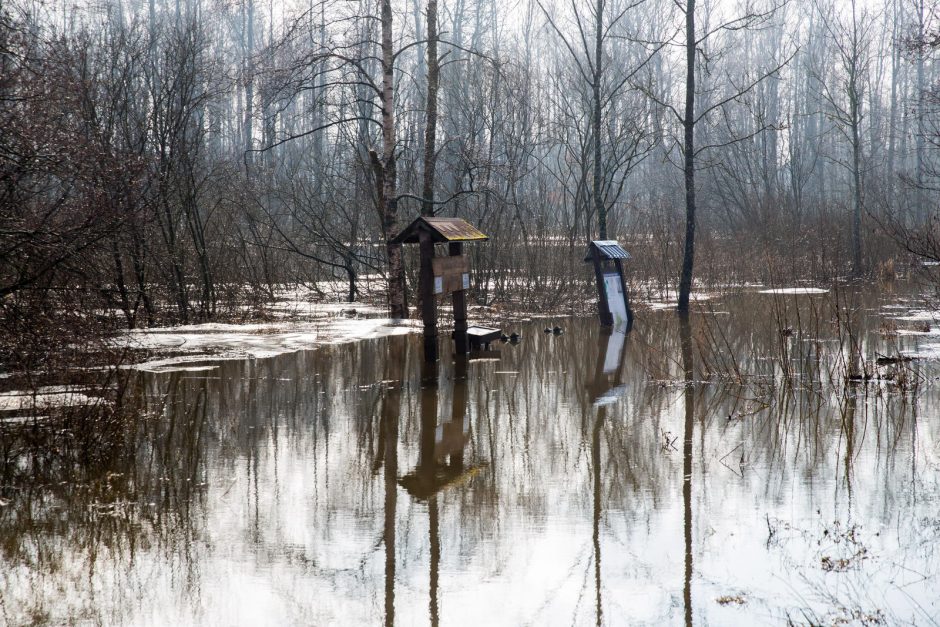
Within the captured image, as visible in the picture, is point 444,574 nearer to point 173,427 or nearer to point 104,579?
point 104,579

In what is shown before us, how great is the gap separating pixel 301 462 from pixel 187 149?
1110cm

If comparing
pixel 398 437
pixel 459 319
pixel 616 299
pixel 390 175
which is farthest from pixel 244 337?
pixel 398 437

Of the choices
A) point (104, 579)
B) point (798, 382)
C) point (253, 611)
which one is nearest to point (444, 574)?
point (253, 611)

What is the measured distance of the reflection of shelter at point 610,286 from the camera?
50.7ft

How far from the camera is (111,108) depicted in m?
15.4

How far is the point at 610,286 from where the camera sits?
624 inches

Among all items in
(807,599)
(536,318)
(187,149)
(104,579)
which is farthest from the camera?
(536,318)

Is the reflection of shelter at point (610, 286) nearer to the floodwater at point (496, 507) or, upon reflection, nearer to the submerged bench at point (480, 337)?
the submerged bench at point (480, 337)

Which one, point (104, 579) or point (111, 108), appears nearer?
point (104, 579)

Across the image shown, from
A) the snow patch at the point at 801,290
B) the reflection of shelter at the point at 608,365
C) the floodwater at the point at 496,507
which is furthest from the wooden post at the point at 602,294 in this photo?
the snow patch at the point at 801,290

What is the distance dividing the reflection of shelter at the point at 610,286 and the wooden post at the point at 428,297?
15.0 ft

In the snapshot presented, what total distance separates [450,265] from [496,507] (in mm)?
6431

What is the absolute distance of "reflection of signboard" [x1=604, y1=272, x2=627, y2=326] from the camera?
51.8 feet

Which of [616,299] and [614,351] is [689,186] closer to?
[616,299]
